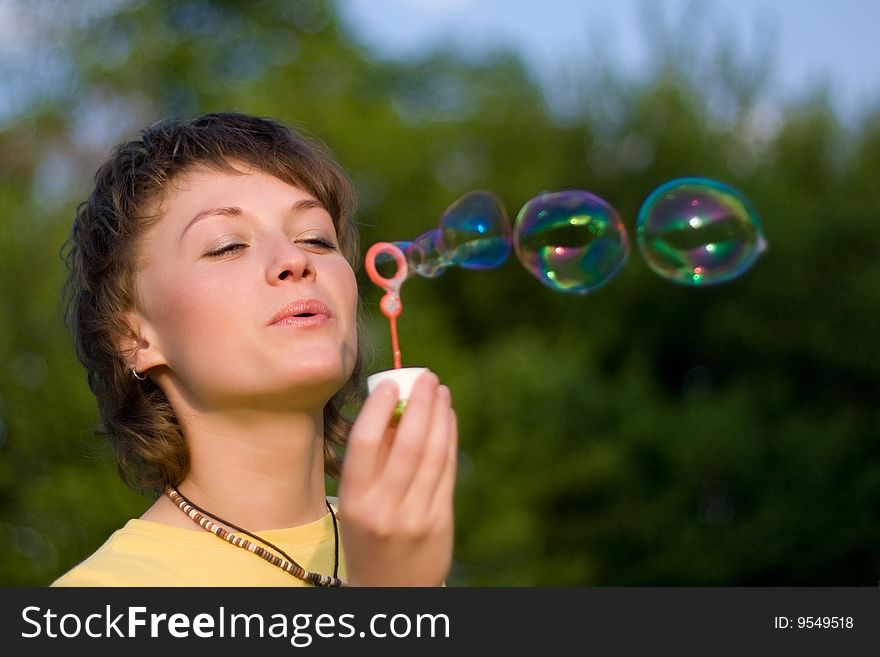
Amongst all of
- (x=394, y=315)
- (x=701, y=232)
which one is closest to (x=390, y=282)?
(x=394, y=315)

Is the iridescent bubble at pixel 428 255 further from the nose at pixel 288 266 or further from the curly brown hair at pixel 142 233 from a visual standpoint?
the nose at pixel 288 266

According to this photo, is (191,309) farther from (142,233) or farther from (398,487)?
(398,487)

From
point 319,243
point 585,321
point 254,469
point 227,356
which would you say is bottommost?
point 254,469

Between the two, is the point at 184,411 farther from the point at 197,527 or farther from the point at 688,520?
the point at 688,520

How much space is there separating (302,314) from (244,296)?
11 cm

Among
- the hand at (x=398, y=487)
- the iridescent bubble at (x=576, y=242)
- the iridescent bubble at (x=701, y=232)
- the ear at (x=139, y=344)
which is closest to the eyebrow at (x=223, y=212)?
→ the ear at (x=139, y=344)

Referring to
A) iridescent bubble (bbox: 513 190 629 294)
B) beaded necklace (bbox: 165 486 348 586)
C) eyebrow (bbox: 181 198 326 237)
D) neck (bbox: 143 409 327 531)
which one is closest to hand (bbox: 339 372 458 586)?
beaded necklace (bbox: 165 486 348 586)

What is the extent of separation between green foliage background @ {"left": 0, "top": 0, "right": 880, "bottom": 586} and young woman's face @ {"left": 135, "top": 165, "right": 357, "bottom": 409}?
28.2 ft

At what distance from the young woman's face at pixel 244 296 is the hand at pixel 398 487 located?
39 cm

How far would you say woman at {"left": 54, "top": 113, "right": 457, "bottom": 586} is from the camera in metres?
1.94

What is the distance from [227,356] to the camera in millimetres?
1973

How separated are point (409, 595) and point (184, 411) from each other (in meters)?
0.73

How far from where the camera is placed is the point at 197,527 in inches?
81.1

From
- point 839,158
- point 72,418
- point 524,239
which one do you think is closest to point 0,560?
point 72,418
